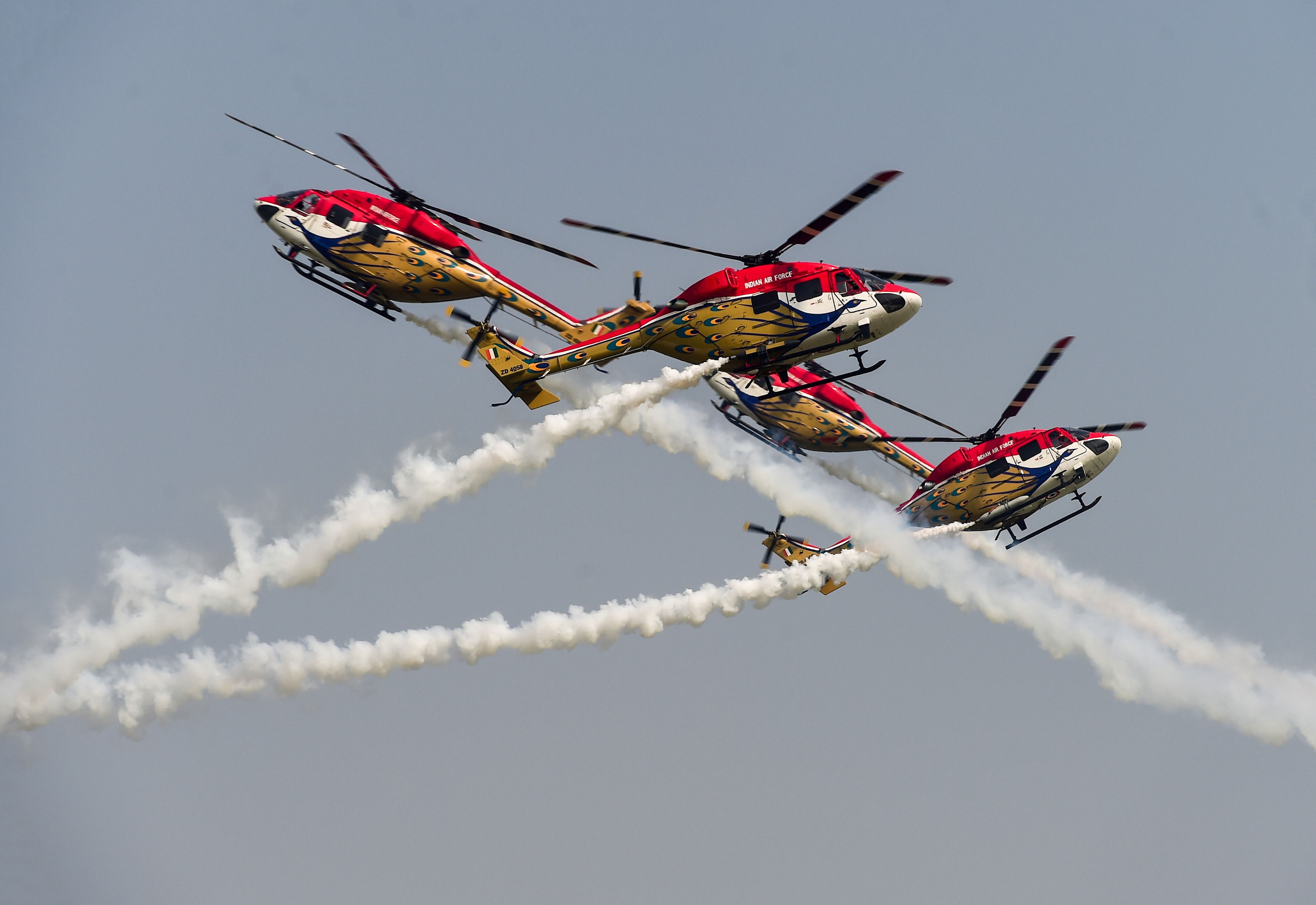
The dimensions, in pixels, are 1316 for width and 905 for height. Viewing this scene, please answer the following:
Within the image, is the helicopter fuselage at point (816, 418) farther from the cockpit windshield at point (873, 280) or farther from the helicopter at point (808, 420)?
the cockpit windshield at point (873, 280)

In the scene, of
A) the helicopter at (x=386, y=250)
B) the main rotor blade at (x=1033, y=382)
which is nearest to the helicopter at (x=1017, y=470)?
the main rotor blade at (x=1033, y=382)

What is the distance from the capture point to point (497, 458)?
145ft

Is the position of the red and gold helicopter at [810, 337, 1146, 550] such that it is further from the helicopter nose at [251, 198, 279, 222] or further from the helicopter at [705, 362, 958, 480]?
the helicopter nose at [251, 198, 279, 222]

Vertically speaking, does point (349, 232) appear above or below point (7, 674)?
above

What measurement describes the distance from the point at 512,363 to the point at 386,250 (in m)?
4.52

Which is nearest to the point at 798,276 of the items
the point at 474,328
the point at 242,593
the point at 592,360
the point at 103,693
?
the point at 592,360

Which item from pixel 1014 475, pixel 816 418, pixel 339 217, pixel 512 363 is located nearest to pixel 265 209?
pixel 339 217

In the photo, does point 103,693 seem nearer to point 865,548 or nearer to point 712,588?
point 712,588

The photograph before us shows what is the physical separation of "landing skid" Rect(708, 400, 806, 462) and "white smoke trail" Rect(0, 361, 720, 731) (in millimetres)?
7134

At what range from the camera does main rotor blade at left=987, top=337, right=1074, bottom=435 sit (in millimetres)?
46031

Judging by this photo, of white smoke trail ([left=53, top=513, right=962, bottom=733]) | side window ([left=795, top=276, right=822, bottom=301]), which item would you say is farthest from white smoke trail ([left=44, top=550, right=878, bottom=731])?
side window ([left=795, top=276, right=822, bottom=301])

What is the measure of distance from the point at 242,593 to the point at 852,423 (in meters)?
20.2

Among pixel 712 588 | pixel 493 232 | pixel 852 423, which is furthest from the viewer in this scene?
pixel 852 423

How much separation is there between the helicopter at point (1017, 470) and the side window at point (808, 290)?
A: 746cm
